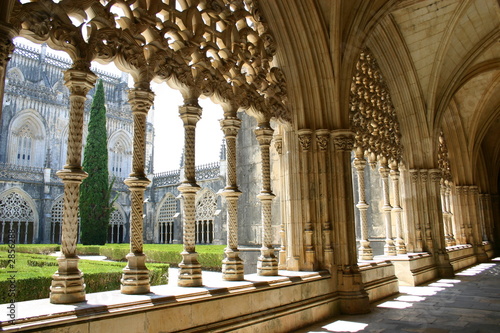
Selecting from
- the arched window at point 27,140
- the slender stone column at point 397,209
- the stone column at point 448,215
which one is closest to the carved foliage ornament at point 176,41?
the slender stone column at point 397,209

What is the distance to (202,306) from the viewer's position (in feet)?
9.97

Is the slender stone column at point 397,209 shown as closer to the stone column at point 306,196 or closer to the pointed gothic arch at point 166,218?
the stone column at point 306,196

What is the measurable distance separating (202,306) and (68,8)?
2.37m

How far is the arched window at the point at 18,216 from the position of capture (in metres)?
20.9

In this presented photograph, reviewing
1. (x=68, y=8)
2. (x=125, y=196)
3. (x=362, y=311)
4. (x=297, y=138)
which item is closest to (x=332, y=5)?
(x=297, y=138)

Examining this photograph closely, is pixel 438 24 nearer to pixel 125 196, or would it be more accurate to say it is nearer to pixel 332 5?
pixel 332 5

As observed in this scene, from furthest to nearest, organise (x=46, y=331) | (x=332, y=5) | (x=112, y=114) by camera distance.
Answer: (x=112, y=114)
(x=332, y=5)
(x=46, y=331)

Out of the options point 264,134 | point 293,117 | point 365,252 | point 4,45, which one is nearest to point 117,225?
Result: point 365,252

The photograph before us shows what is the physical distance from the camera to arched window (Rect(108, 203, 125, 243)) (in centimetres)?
2481

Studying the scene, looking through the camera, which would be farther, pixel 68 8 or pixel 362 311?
pixel 362 311

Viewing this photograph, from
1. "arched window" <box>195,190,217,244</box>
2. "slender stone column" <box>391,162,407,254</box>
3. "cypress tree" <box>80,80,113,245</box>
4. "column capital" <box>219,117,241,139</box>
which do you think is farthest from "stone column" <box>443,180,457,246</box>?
"cypress tree" <box>80,80,113,245</box>

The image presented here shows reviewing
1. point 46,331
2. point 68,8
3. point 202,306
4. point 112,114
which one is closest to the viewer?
point 46,331

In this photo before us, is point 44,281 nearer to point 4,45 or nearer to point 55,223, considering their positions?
point 4,45

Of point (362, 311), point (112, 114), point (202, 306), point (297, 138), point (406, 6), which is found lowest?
point (362, 311)
